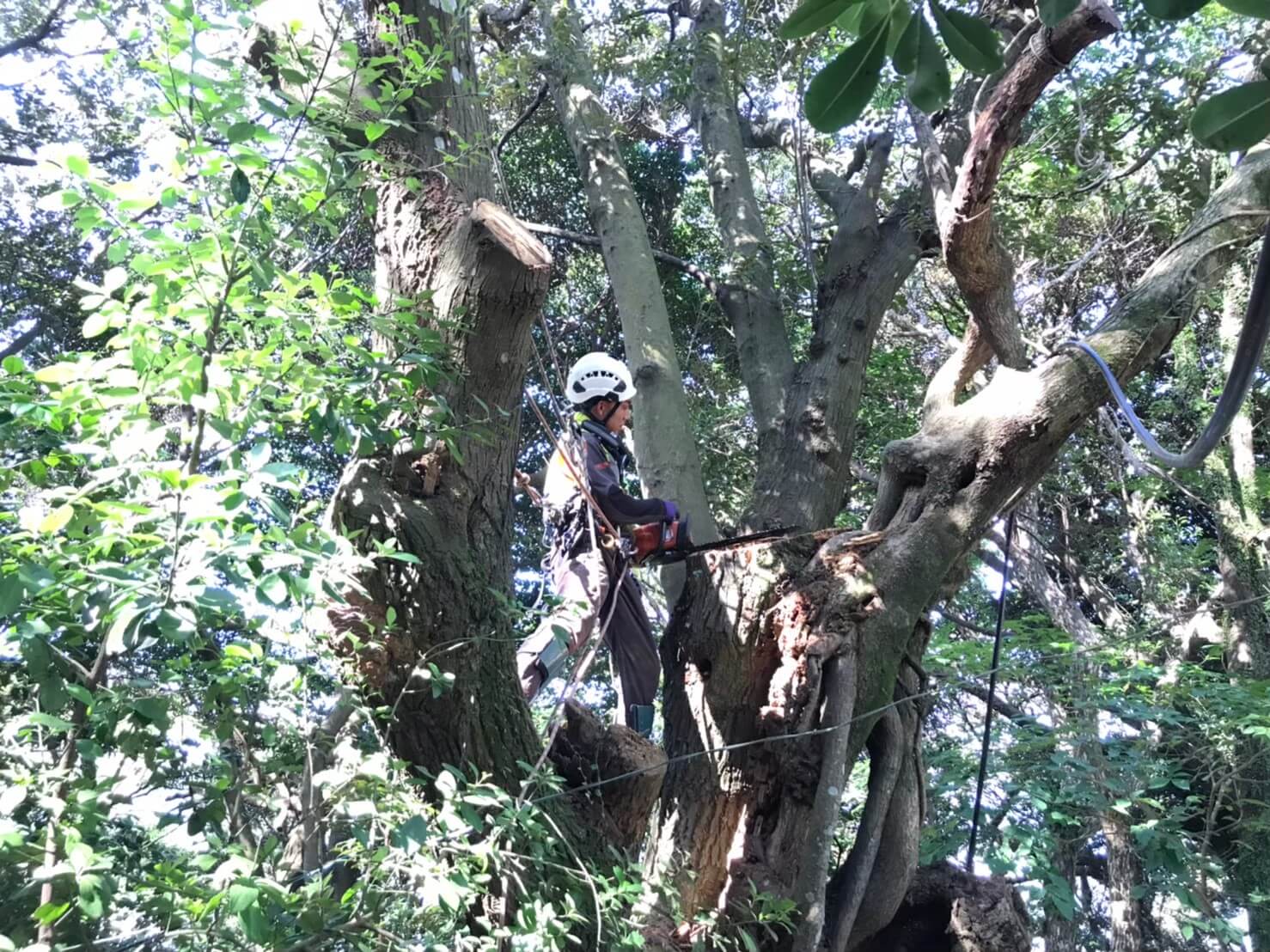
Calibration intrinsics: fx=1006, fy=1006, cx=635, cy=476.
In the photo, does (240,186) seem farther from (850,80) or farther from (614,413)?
(614,413)

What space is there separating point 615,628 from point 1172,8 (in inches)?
124

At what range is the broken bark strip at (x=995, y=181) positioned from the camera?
322 centimetres

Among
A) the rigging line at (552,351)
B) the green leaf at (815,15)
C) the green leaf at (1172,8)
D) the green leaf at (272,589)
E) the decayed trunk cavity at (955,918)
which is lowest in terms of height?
the decayed trunk cavity at (955,918)

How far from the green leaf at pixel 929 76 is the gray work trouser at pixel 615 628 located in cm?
248

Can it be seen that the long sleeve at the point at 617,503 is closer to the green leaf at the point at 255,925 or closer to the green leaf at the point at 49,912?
the green leaf at the point at 255,925

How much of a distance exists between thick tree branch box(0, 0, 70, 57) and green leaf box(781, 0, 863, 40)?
27.9 ft

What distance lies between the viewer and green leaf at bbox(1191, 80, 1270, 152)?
3.56 feet

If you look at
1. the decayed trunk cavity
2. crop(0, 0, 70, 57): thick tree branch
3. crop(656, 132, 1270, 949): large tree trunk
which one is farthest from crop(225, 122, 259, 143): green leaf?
crop(0, 0, 70, 57): thick tree branch

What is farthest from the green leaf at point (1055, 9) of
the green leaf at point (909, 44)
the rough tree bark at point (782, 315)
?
the rough tree bark at point (782, 315)

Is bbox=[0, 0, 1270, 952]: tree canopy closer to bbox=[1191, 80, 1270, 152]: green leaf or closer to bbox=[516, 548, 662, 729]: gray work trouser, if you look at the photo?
bbox=[1191, 80, 1270, 152]: green leaf

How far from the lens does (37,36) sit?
7.85 m

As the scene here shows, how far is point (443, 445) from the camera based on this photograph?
2662mm

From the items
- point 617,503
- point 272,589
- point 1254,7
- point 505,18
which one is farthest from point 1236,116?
point 505,18

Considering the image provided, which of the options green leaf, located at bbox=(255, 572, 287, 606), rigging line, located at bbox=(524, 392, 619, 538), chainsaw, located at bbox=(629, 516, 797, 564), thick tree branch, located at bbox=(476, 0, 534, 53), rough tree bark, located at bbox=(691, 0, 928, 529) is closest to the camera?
green leaf, located at bbox=(255, 572, 287, 606)
